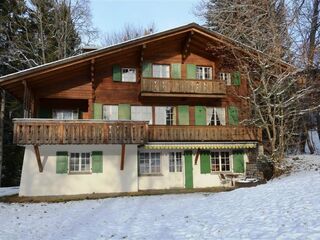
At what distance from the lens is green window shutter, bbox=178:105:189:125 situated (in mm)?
22734

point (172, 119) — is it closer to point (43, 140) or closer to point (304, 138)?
point (43, 140)

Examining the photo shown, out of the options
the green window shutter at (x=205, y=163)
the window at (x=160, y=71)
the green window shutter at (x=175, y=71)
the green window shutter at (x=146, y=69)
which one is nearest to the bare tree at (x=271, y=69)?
the green window shutter at (x=205, y=163)

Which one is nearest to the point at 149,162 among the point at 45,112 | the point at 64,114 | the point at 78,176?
the point at 78,176

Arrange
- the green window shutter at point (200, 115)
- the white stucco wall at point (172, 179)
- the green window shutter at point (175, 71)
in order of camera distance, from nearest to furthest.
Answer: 1. the white stucco wall at point (172, 179)
2. the green window shutter at point (200, 115)
3. the green window shutter at point (175, 71)

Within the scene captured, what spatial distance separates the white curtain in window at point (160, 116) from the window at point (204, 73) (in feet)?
11.3

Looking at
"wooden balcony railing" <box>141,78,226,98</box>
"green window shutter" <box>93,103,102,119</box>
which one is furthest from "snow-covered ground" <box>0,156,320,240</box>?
"wooden balcony railing" <box>141,78,226,98</box>

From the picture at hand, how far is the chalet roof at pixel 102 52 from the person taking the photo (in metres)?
19.1

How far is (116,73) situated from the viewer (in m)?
22.3

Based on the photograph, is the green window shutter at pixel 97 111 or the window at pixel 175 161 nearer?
the green window shutter at pixel 97 111

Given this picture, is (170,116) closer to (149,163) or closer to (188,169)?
(149,163)

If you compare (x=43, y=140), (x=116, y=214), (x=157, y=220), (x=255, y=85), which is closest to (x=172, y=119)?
(x=255, y=85)

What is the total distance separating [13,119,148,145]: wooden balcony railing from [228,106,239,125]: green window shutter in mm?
6332

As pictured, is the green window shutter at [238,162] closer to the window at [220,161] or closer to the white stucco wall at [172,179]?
the window at [220,161]

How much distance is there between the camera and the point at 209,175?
73.0 feet
